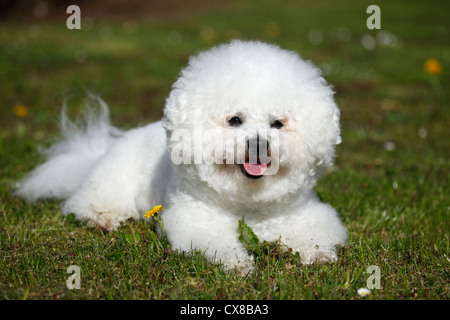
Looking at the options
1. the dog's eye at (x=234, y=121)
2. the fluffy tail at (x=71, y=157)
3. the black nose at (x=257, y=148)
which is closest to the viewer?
the black nose at (x=257, y=148)

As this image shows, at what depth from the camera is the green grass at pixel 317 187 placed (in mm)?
2416

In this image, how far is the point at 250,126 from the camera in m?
2.49

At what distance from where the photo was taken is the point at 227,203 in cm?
268

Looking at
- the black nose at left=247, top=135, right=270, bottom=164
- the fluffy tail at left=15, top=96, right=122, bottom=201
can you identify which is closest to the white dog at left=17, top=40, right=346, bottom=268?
the black nose at left=247, top=135, right=270, bottom=164

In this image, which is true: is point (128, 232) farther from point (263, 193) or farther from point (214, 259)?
point (263, 193)

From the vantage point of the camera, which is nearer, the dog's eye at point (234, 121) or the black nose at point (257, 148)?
the black nose at point (257, 148)

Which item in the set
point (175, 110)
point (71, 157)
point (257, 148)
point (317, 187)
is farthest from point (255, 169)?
point (71, 157)

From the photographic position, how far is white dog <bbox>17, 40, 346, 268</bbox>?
250cm

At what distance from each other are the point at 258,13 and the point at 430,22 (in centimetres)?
453

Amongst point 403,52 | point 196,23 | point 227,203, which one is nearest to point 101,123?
point 227,203

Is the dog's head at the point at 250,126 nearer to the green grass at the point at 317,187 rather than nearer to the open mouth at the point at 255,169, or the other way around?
the open mouth at the point at 255,169

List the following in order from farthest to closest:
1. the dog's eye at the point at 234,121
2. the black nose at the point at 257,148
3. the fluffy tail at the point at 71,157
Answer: the fluffy tail at the point at 71,157, the dog's eye at the point at 234,121, the black nose at the point at 257,148

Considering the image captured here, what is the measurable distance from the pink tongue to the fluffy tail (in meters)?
1.61

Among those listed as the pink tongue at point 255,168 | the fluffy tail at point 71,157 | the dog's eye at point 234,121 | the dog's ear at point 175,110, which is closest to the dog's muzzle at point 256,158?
the pink tongue at point 255,168
